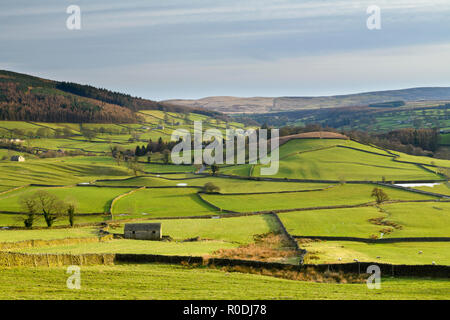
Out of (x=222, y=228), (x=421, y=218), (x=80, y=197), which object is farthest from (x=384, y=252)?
(x=80, y=197)

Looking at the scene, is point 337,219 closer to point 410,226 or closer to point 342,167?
point 410,226

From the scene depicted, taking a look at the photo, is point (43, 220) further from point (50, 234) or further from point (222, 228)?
point (222, 228)

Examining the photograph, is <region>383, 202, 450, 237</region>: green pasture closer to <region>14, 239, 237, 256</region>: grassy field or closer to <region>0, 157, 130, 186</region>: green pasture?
<region>14, 239, 237, 256</region>: grassy field

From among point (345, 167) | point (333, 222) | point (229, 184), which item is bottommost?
point (333, 222)

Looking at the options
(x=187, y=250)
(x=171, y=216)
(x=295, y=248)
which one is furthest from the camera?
(x=171, y=216)
